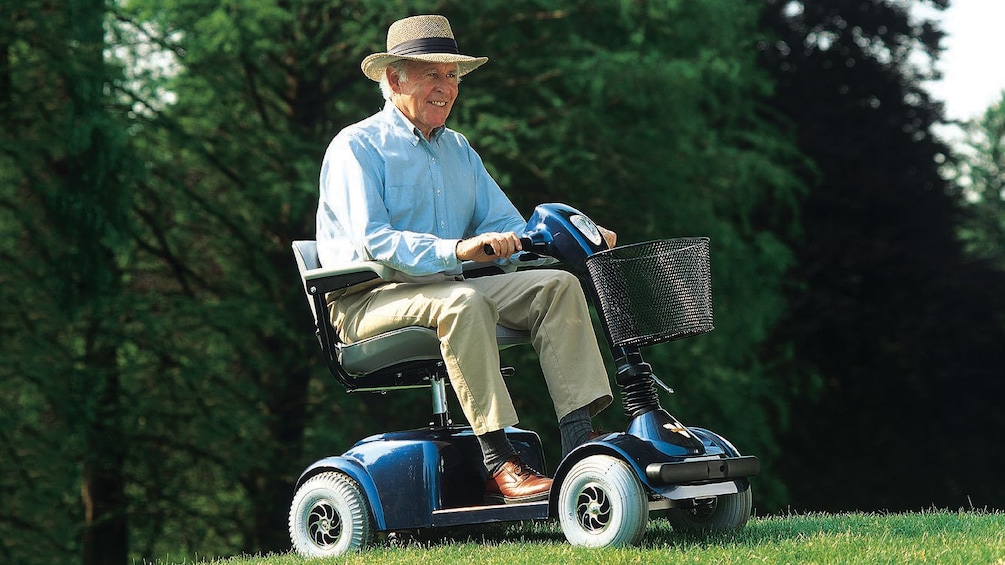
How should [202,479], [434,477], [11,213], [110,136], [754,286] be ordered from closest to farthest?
[434,477]
[110,136]
[11,213]
[202,479]
[754,286]

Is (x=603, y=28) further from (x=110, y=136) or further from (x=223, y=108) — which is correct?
(x=110, y=136)

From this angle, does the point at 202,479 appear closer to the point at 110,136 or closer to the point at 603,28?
the point at 110,136

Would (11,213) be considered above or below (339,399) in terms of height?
above

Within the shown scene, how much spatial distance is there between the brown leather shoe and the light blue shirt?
0.75 meters

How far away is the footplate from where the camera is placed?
431 centimetres

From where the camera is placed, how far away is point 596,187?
13.5m

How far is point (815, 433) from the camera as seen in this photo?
1972 cm

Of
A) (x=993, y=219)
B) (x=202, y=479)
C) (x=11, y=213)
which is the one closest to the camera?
(x=11, y=213)

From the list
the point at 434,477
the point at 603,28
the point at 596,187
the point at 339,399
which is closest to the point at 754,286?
the point at 596,187

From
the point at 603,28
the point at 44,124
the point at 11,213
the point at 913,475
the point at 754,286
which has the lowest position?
the point at 913,475

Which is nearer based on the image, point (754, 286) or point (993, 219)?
point (754, 286)

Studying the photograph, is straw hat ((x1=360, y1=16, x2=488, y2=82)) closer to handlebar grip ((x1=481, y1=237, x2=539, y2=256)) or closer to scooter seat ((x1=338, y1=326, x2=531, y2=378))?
handlebar grip ((x1=481, y1=237, x2=539, y2=256))

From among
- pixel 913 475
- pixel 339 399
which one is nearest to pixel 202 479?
pixel 339 399

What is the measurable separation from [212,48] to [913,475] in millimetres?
12234
